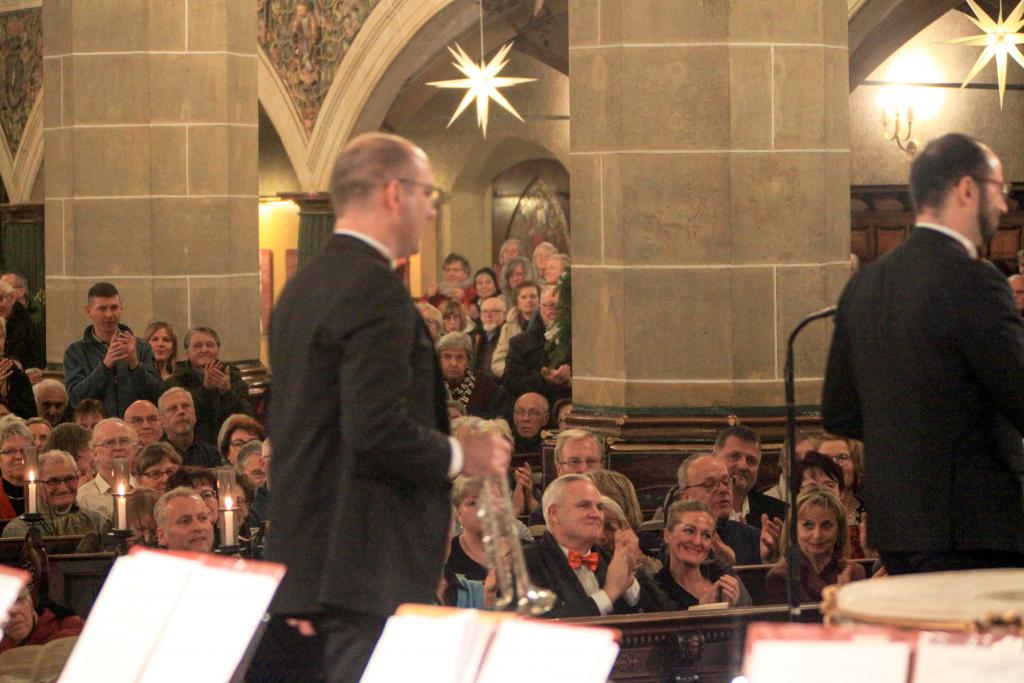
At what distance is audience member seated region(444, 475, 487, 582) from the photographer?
646cm

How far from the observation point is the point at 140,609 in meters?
2.97

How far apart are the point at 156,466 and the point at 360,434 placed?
163 inches

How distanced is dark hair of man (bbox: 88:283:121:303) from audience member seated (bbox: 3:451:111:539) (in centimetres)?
189

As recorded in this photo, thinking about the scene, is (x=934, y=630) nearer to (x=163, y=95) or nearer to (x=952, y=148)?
(x=952, y=148)

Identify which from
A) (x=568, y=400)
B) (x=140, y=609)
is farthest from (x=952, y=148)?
(x=568, y=400)

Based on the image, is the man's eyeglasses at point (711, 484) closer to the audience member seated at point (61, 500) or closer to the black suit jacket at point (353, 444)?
the audience member seated at point (61, 500)

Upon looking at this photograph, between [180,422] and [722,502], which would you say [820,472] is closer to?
[722,502]

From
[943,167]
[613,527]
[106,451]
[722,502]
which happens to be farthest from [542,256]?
[943,167]

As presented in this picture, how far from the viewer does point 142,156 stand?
10539 millimetres

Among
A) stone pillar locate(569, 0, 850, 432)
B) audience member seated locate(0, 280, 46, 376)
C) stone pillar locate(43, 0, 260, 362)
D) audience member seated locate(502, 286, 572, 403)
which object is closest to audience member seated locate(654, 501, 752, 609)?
stone pillar locate(569, 0, 850, 432)

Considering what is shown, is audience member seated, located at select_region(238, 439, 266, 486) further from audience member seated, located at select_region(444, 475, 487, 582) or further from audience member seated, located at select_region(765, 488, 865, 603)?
audience member seated, located at select_region(765, 488, 865, 603)

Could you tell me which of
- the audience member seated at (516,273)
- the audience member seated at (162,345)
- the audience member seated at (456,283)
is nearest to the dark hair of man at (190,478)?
the audience member seated at (162,345)

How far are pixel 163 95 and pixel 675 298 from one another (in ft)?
12.7

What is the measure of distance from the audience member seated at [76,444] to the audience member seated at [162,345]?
1.78m
